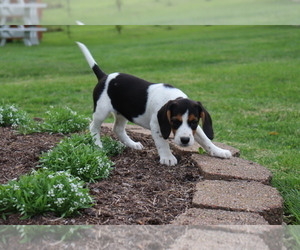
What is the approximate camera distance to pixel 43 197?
3.26 m

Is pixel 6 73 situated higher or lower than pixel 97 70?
lower

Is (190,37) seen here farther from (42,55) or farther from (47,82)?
(47,82)

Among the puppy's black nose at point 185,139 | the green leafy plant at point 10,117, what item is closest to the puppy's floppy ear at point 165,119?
the puppy's black nose at point 185,139

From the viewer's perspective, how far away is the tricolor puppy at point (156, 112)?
4.37 meters

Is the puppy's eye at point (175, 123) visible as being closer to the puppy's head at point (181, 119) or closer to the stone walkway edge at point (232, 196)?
the puppy's head at point (181, 119)

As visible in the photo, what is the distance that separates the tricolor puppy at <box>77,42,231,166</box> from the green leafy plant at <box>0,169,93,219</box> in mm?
1253

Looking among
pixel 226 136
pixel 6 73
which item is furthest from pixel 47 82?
pixel 226 136

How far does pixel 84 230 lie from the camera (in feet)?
9.39

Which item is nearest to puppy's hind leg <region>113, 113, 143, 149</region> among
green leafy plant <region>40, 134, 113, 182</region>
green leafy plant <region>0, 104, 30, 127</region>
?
green leafy plant <region>40, 134, 113, 182</region>

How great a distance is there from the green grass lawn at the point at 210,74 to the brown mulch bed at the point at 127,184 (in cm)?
87

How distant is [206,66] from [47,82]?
4003 millimetres

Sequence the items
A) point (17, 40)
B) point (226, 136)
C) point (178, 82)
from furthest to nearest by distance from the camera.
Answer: point (17, 40) → point (178, 82) → point (226, 136)

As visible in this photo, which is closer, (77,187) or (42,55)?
(77,187)

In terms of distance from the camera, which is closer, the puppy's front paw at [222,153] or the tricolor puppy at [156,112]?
the tricolor puppy at [156,112]
